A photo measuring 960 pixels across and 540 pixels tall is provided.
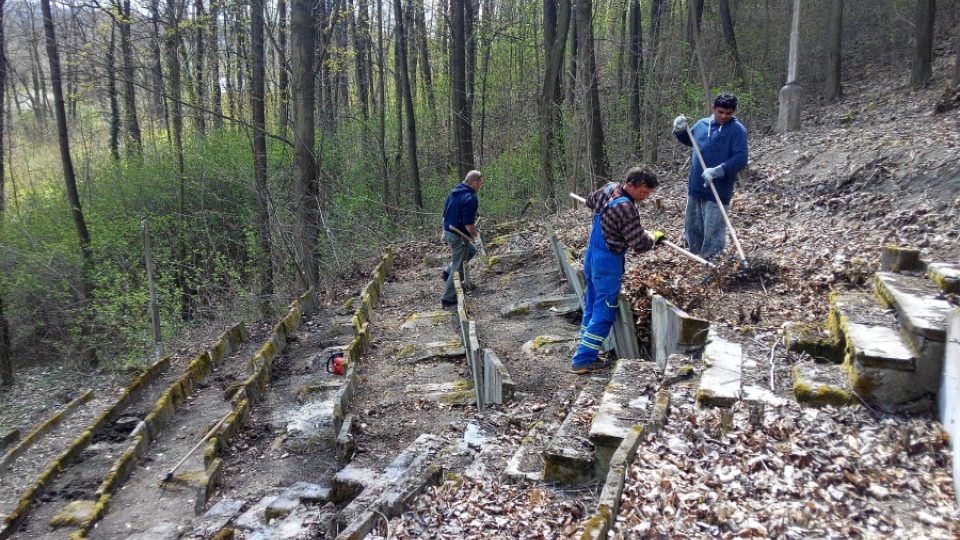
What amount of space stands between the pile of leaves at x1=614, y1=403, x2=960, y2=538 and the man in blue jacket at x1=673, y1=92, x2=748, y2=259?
3663 millimetres

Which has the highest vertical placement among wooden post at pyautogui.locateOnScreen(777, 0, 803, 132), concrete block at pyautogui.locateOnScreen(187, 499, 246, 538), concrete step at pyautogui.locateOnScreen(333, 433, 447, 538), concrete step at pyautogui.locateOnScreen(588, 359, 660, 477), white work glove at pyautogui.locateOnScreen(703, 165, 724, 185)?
wooden post at pyautogui.locateOnScreen(777, 0, 803, 132)

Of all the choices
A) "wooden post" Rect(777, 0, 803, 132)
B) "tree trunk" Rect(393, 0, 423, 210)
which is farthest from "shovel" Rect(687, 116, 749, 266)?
"tree trunk" Rect(393, 0, 423, 210)

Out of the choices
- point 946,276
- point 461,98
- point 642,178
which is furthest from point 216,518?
point 461,98

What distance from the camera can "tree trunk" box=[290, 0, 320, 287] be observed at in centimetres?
1282

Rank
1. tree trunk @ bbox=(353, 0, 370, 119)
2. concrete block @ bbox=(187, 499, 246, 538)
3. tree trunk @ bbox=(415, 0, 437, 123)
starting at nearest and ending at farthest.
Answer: concrete block @ bbox=(187, 499, 246, 538)
tree trunk @ bbox=(353, 0, 370, 119)
tree trunk @ bbox=(415, 0, 437, 123)

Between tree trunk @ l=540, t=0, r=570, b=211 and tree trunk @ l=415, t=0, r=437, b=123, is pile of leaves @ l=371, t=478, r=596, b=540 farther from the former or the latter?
tree trunk @ l=415, t=0, r=437, b=123

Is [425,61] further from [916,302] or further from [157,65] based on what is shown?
[916,302]

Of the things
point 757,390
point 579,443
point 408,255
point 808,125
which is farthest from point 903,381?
point 808,125

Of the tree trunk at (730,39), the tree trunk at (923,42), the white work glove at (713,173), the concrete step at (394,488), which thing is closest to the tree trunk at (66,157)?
the concrete step at (394,488)

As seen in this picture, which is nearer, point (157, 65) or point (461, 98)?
point (461, 98)

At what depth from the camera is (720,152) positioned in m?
7.32

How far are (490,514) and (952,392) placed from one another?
103 inches

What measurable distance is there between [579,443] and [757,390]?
1231mm

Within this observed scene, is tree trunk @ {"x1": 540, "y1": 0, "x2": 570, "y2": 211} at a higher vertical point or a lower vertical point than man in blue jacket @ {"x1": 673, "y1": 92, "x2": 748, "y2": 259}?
higher
